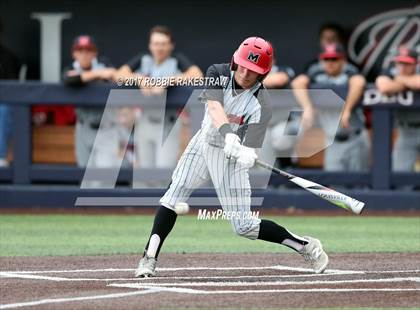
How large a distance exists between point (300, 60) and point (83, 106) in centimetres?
298

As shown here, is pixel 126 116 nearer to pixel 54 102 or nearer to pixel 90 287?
pixel 54 102

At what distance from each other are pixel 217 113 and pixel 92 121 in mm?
5211

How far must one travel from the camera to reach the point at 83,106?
11578 mm

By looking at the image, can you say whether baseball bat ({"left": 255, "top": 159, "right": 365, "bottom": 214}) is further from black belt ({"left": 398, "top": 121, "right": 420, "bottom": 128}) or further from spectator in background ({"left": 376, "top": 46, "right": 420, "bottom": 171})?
black belt ({"left": 398, "top": 121, "right": 420, "bottom": 128})

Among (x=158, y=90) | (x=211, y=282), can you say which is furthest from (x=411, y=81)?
(x=211, y=282)

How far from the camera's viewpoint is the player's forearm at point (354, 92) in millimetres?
11320

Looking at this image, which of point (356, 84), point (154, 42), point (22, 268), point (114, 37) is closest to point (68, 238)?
point (22, 268)

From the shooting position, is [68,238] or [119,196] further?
[119,196]

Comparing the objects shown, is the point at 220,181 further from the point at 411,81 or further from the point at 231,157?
the point at 411,81

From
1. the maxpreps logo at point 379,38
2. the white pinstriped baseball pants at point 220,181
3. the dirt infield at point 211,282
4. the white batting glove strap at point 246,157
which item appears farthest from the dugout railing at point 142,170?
the white batting glove strap at point 246,157

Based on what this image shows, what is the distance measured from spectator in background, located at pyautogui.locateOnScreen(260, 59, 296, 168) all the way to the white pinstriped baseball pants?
4.51 metres

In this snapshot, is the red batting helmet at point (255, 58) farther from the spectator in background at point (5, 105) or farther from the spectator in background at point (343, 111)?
the spectator in background at point (5, 105)

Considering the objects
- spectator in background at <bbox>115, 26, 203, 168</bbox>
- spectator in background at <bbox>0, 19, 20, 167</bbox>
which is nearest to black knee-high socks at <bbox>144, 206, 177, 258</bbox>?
spectator in background at <bbox>115, 26, 203, 168</bbox>

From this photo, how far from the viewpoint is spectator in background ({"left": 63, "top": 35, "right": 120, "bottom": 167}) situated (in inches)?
449
